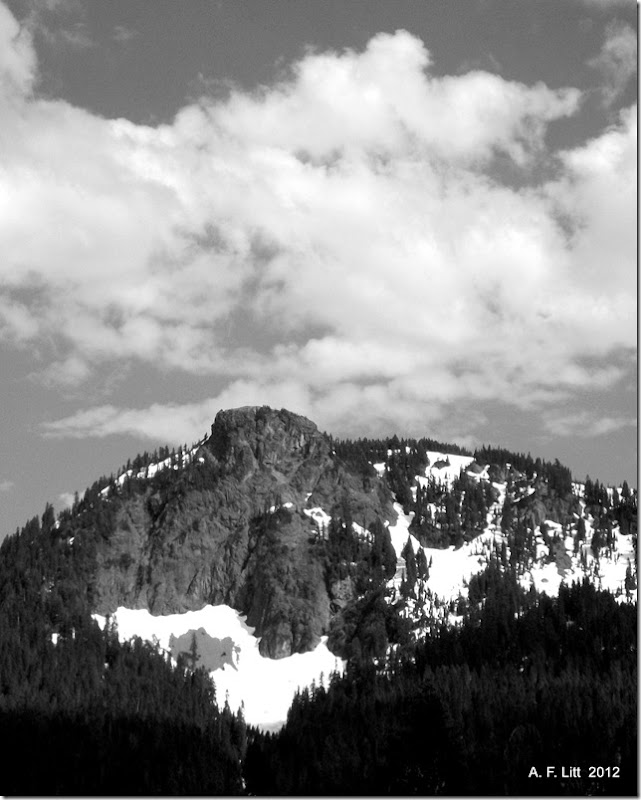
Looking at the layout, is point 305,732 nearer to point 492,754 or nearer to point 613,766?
point 492,754

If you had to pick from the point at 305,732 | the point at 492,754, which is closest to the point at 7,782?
the point at 305,732

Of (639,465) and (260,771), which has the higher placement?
(639,465)

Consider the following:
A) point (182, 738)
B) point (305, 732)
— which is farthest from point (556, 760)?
point (182, 738)

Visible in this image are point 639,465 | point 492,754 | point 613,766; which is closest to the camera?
point 639,465

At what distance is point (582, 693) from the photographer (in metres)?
194

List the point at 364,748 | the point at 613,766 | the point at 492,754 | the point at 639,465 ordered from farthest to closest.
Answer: the point at 364,748 < the point at 492,754 < the point at 613,766 < the point at 639,465

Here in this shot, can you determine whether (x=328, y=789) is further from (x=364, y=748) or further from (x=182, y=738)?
(x=182, y=738)

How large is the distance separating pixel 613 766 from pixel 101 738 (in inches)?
3541

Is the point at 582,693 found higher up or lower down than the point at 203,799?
higher up

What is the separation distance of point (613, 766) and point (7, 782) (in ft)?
322

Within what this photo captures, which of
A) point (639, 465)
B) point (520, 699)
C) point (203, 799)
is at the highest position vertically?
point (639, 465)

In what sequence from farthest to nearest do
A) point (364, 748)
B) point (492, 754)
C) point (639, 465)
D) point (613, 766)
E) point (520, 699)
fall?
point (520, 699)
point (364, 748)
point (492, 754)
point (613, 766)
point (639, 465)

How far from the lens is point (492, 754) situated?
16550 centimetres

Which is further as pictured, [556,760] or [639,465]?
[556,760]
